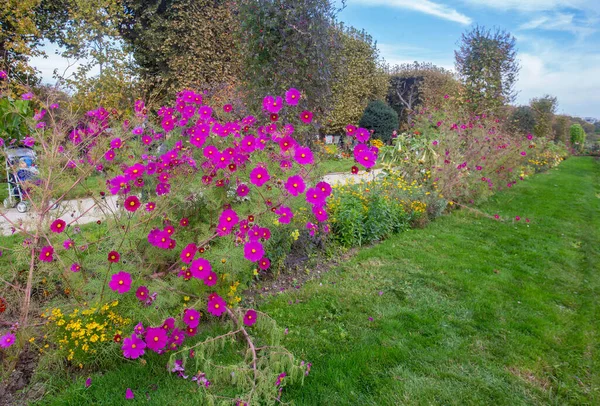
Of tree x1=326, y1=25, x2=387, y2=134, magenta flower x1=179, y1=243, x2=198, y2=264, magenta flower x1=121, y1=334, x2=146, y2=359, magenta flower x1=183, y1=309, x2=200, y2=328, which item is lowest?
magenta flower x1=121, y1=334, x2=146, y2=359

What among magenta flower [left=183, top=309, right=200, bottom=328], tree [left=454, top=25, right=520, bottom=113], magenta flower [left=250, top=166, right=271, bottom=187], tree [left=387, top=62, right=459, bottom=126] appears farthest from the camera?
tree [left=387, top=62, right=459, bottom=126]

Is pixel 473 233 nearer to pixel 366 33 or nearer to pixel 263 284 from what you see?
pixel 263 284

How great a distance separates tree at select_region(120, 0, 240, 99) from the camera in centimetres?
962

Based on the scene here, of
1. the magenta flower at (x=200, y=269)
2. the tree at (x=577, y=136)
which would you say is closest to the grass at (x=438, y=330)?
the magenta flower at (x=200, y=269)

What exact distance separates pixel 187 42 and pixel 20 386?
9.38 metres

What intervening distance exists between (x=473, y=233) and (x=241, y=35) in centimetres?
432

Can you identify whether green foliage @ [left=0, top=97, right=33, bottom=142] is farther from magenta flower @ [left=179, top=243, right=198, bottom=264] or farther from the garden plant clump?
magenta flower @ [left=179, top=243, right=198, bottom=264]

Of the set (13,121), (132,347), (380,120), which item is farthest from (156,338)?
(380,120)

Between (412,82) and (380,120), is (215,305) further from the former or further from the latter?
(412,82)

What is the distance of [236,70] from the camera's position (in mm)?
10039

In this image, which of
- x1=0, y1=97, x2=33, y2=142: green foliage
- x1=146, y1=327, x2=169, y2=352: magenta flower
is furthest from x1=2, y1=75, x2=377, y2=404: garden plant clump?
x1=0, y1=97, x2=33, y2=142: green foliage

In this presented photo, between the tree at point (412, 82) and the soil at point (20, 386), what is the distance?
15.4 m

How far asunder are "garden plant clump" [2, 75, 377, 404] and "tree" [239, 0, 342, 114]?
2.51 meters

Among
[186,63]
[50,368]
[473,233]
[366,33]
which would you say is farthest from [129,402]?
[366,33]
